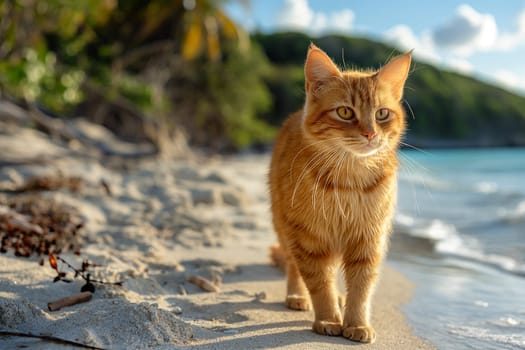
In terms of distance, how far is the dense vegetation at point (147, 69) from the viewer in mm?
8750

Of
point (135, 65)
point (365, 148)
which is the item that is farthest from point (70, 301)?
point (135, 65)

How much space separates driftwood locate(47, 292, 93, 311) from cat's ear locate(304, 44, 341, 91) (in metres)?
1.61

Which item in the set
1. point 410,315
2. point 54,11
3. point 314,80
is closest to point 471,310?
point 410,315

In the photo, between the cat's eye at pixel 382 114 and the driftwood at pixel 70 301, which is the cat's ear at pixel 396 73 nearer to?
the cat's eye at pixel 382 114

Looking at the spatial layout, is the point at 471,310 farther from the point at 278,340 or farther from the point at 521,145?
the point at 521,145

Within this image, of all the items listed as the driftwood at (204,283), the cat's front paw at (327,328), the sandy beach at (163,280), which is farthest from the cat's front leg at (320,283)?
the driftwood at (204,283)

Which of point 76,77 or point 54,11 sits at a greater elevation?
point 54,11

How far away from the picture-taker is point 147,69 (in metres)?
19.4

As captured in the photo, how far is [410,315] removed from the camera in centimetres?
289

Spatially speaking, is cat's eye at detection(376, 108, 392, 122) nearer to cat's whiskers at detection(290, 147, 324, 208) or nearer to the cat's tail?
cat's whiskers at detection(290, 147, 324, 208)

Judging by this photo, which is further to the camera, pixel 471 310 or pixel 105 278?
pixel 471 310

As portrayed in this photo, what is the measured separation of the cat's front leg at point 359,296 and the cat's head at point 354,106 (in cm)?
59

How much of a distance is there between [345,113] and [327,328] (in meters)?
1.09

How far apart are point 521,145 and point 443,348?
198ft
